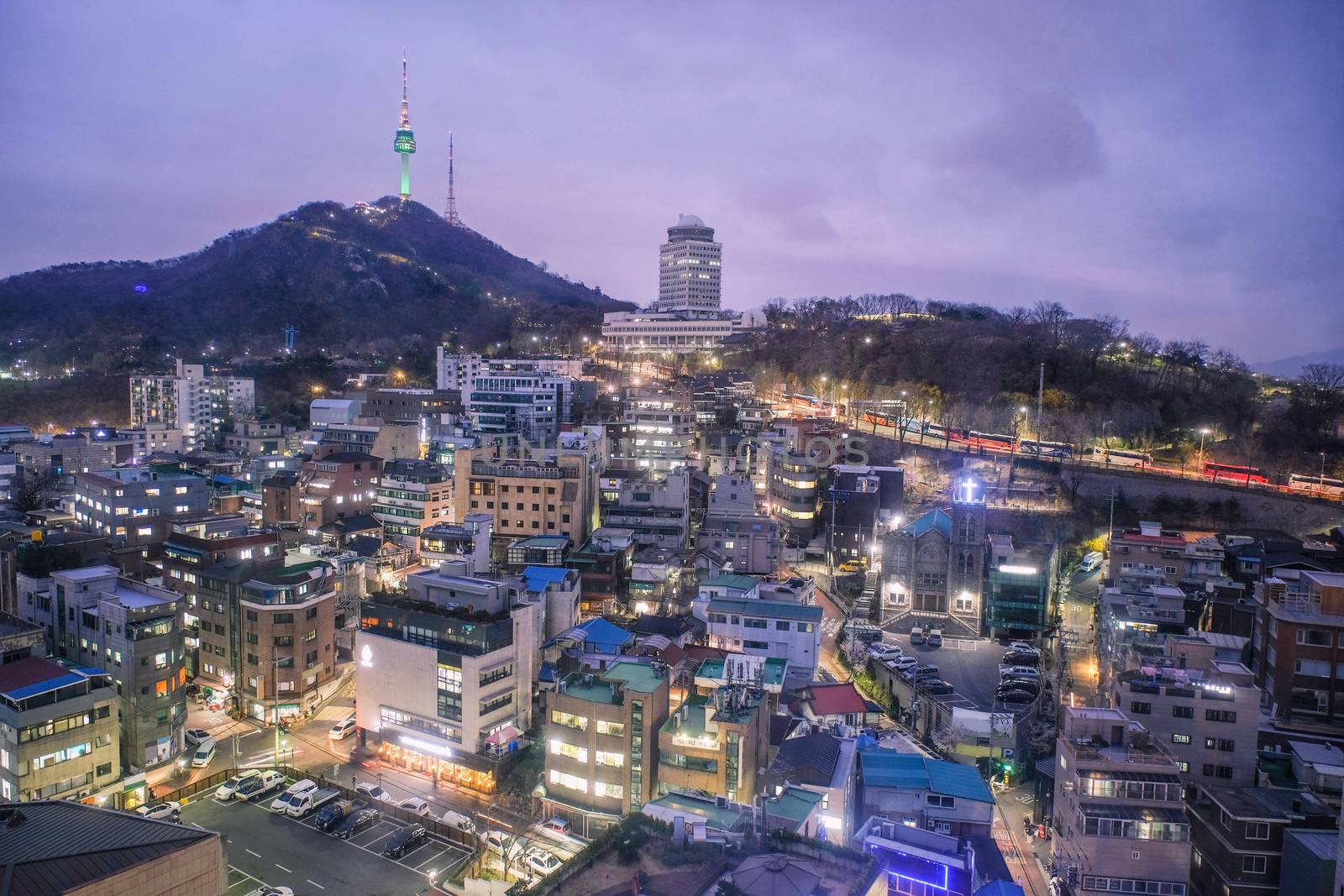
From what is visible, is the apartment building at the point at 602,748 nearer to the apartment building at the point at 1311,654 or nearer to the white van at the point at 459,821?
the white van at the point at 459,821

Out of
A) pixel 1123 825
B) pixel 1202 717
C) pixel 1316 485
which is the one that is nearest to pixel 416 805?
pixel 1123 825

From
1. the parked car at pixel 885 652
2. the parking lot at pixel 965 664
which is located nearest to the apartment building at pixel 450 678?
the parked car at pixel 885 652

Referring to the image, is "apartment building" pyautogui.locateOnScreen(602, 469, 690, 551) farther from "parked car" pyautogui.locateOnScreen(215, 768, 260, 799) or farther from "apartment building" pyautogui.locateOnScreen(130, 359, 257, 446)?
"apartment building" pyautogui.locateOnScreen(130, 359, 257, 446)

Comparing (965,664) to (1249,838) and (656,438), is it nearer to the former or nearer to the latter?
(1249,838)

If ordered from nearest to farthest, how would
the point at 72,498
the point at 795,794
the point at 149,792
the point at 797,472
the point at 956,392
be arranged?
the point at 795,794 < the point at 149,792 < the point at 72,498 < the point at 797,472 < the point at 956,392

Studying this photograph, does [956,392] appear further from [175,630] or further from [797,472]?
[175,630]

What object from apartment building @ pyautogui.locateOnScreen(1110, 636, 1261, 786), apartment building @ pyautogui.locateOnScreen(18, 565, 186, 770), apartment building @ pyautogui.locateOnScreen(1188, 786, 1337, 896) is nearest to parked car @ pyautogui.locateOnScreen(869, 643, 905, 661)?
apartment building @ pyautogui.locateOnScreen(1110, 636, 1261, 786)

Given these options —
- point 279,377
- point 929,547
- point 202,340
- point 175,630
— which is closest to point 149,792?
point 175,630
